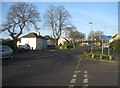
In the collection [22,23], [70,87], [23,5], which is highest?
[23,5]

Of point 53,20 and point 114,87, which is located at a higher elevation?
point 53,20

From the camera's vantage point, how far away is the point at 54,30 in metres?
97.4

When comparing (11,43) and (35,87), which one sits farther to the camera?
(11,43)

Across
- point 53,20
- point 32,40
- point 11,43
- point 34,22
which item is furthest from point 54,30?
point 11,43

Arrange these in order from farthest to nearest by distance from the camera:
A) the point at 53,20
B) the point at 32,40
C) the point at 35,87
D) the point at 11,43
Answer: the point at 32,40 → the point at 53,20 → the point at 11,43 → the point at 35,87

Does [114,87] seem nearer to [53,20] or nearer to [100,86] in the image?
[100,86]

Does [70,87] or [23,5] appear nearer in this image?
[70,87]

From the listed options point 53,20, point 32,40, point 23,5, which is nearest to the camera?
point 23,5

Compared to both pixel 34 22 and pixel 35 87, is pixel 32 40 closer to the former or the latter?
pixel 34 22

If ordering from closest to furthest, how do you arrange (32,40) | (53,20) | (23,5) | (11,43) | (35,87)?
(35,87)
(11,43)
(23,5)
(53,20)
(32,40)

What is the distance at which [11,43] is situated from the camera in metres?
62.1

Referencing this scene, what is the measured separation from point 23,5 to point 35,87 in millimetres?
56933

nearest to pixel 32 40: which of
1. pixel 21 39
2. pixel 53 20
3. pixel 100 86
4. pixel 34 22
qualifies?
pixel 21 39

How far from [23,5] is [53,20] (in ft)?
98.8
